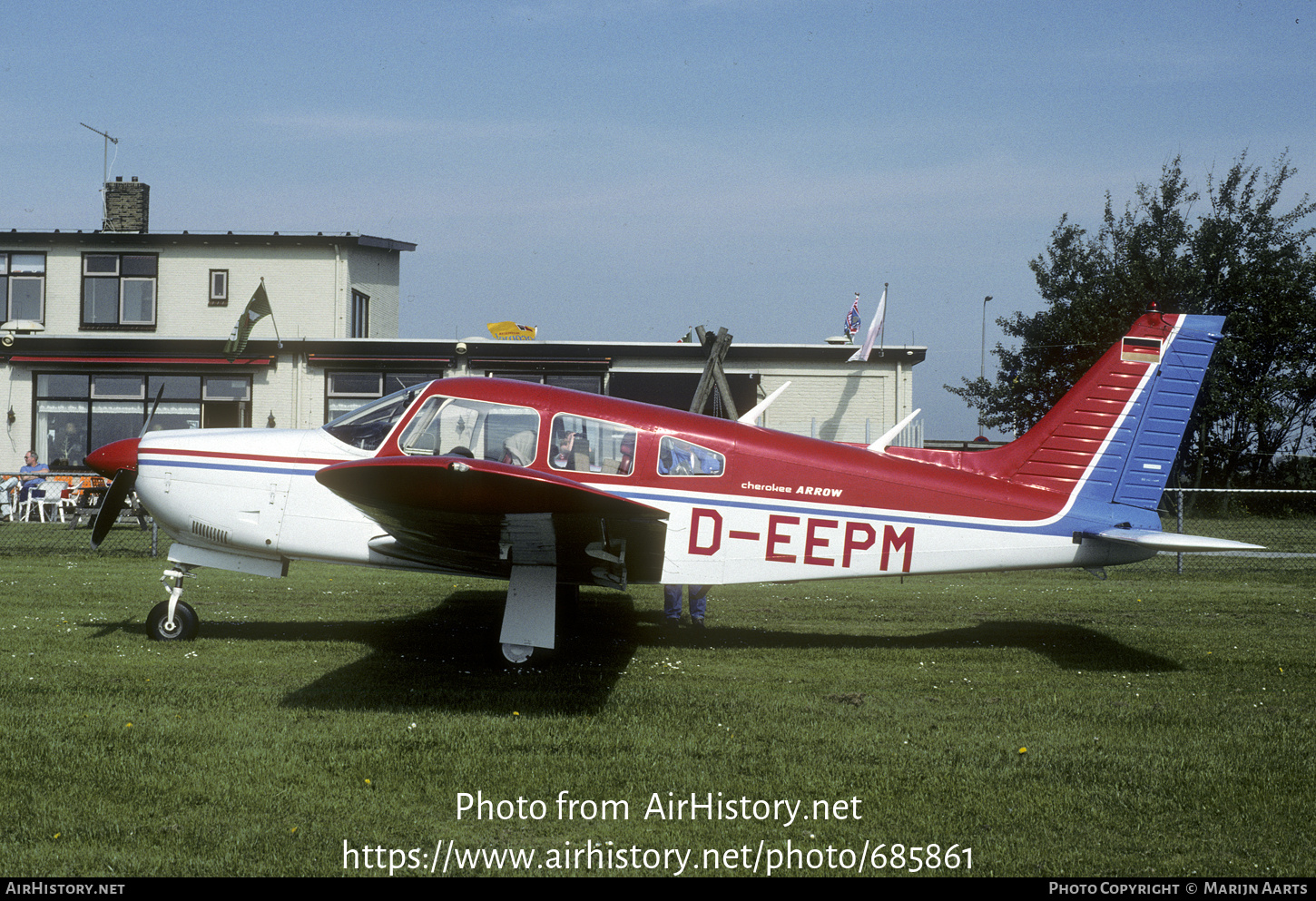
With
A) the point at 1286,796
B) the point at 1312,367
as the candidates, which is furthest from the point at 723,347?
the point at 1312,367

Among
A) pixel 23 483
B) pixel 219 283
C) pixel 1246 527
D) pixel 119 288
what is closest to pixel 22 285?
pixel 119 288

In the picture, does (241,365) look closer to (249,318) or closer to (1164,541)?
(249,318)

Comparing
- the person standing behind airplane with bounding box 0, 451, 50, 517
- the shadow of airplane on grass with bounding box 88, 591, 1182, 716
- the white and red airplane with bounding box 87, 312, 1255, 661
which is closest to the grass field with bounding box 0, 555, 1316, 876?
the shadow of airplane on grass with bounding box 88, 591, 1182, 716

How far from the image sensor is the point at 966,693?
Answer: 6406mm

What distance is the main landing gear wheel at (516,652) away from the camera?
6.94 m

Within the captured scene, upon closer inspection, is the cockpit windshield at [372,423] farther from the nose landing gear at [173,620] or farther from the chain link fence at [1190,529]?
the chain link fence at [1190,529]

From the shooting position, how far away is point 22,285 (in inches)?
1008

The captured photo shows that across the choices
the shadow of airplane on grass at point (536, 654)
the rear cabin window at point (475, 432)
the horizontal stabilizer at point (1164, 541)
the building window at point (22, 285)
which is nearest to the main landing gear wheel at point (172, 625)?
the shadow of airplane on grass at point (536, 654)

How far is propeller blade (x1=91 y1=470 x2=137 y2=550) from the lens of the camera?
7.73 m

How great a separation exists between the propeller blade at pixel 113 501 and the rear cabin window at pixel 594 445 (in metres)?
3.35

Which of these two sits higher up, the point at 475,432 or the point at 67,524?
the point at 475,432

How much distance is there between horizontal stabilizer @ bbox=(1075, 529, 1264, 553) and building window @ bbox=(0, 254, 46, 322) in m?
26.5

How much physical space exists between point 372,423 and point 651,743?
3.45 meters

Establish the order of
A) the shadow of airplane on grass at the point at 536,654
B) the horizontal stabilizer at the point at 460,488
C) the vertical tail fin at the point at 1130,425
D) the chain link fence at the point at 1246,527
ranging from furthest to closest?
the chain link fence at the point at 1246,527 < the vertical tail fin at the point at 1130,425 < the shadow of airplane on grass at the point at 536,654 < the horizontal stabilizer at the point at 460,488
